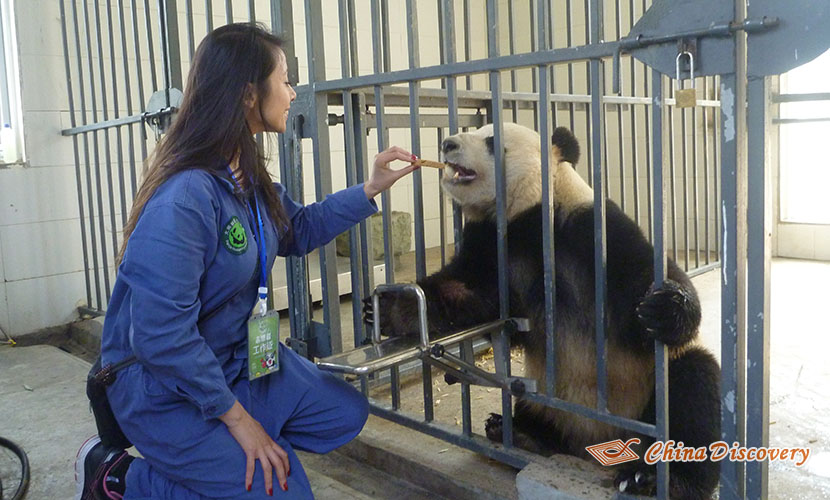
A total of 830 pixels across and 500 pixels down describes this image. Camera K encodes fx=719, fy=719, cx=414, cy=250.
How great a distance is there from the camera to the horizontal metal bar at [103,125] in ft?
14.1

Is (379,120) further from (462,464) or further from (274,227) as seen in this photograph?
A: (462,464)

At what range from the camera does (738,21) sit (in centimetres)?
182

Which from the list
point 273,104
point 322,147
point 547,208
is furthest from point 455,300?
point 322,147

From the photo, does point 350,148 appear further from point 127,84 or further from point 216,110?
point 127,84

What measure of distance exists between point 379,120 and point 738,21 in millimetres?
1514

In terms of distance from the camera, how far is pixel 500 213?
8.38 ft

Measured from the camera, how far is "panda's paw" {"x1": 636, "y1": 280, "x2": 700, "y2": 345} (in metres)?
2.10

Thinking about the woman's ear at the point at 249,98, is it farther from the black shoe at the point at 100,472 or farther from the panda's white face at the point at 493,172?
the black shoe at the point at 100,472

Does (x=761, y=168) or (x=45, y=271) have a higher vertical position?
(x=761, y=168)

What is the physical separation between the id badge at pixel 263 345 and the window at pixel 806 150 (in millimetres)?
6586

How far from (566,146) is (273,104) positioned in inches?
49.2

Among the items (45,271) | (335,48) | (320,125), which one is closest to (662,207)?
(320,125)

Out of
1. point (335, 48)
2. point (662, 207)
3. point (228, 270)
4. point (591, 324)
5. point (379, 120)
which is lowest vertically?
point (591, 324)

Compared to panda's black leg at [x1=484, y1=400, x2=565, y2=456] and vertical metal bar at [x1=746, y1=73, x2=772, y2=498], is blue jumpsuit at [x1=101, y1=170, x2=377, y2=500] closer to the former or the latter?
panda's black leg at [x1=484, y1=400, x2=565, y2=456]
